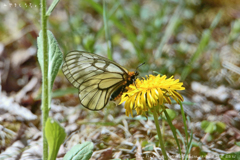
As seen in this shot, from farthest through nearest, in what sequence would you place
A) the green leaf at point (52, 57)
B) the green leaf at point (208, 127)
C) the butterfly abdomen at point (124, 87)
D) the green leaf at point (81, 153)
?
the green leaf at point (208, 127), the butterfly abdomen at point (124, 87), the green leaf at point (52, 57), the green leaf at point (81, 153)

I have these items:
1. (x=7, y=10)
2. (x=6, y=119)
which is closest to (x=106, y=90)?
(x=6, y=119)

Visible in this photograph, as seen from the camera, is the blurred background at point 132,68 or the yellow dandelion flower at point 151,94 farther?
the blurred background at point 132,68

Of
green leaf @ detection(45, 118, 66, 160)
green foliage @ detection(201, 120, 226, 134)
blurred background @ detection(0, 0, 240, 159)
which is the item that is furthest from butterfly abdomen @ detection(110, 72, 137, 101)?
green foliage @ detection(201, 120, 226, 134)

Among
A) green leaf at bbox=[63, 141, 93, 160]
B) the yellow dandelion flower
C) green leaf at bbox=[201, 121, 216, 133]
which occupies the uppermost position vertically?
green leaf at bbox=[201, 121, 216, 133]

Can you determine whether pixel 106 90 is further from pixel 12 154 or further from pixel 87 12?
pixel 87 12

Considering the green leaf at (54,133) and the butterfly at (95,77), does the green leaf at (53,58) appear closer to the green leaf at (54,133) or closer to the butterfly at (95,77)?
the butterfly at (95,77)

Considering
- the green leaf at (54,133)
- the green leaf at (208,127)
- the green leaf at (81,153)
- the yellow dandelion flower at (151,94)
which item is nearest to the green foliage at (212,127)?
the green leaf at (208,127)

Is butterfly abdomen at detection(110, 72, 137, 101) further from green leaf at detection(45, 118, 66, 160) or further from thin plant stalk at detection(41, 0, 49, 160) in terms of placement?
green leaf at detection(45, 118, 66, 160)
